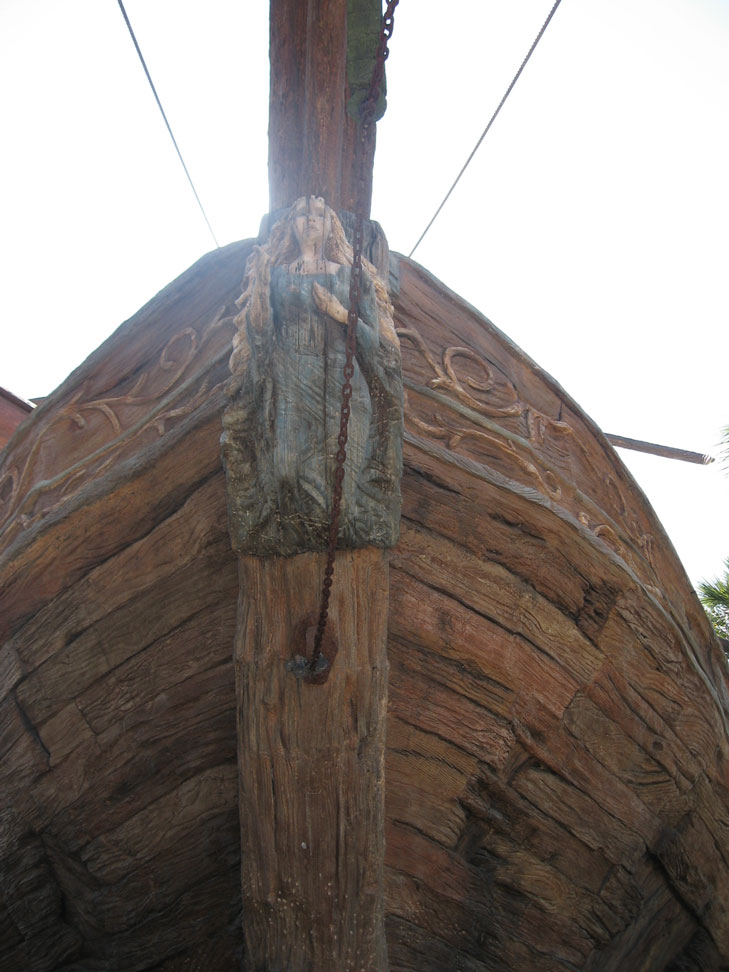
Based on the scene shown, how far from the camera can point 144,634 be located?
253 cm

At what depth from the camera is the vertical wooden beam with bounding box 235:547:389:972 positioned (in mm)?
2059

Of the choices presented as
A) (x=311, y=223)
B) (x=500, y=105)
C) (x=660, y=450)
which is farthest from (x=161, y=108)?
(x=660, y=450)

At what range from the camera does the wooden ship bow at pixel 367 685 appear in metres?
2.17

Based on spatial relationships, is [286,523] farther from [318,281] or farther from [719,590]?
[719,590]

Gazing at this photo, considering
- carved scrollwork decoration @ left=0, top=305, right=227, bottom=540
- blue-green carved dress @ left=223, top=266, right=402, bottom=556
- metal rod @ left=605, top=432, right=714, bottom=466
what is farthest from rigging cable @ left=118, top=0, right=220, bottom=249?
metal rod @ left=605, top=432, right=714, bottom=466

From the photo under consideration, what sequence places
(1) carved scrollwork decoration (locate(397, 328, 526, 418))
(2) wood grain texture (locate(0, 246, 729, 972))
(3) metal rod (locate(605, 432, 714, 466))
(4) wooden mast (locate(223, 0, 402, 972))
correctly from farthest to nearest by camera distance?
(3) metal rod (locate(605, 432, 714, 466)), (1) carved scrollwork decoration (locate(397, 328, 526, 418)), (2) wood grain texture (locate(0, 246, 729, 972)), (4) wooden mast (locate(223, 0, 402, 972))

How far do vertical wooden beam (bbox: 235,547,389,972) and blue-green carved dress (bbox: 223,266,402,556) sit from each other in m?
0.09

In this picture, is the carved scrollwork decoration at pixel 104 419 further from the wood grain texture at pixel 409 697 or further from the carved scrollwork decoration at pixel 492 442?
the carved scrollwork decoration at pixel 492 442

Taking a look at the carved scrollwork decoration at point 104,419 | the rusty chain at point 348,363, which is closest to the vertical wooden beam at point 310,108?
the carved scrollwork decoration at point 104,419

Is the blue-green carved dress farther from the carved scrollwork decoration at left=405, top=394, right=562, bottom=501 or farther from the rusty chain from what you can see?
the carved scrollwork decoration at left=405, top=394, right=562, bottom=501

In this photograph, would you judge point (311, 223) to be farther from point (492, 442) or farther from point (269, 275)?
point (492, 442)

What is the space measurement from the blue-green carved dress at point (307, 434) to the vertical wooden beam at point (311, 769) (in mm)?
93

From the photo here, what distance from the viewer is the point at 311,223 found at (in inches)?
89.3

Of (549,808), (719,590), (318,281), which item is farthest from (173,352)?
(719,590)
